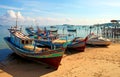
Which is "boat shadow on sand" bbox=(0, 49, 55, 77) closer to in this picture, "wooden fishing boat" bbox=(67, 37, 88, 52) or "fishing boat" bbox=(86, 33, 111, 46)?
"wooden fishing boat" bbox=(67, 37, 88, 52)

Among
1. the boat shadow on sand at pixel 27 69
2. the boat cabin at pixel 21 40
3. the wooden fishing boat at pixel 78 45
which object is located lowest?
the boat shadow on sand at pixel 27 69

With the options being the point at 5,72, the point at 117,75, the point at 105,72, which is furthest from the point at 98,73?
the point at 5,72

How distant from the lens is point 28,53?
54.5 feet

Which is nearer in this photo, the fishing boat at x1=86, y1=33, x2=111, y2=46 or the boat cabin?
the boat cabin

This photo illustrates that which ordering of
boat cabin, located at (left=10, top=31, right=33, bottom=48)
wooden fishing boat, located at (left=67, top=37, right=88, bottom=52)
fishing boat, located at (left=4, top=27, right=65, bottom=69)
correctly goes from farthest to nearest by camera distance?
1. wooden fishing boat, located at (left=67, top=37, right=88, bottom=52)
2. boat cabin, located at (left=10, top=31, right=33, bottom=48)
3. fishing boat, located at (left=4, top=27, right=65, bottom=69)

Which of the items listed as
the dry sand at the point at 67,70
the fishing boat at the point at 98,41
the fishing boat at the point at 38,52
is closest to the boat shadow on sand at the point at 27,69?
the dry sand at the point at 67,70

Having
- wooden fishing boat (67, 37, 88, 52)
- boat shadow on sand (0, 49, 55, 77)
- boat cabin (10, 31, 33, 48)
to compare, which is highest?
boat cabin (10, 31, 33, 48)

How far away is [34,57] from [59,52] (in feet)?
9.66

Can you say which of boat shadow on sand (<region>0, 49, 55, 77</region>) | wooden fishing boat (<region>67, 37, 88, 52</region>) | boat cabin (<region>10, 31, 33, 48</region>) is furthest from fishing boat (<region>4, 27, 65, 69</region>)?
wooden fishing boat (<region>67, 37, 88, 52</region>)

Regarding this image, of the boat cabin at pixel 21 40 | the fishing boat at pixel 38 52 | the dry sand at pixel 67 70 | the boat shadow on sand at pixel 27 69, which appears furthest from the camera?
the boat cabin at pixel 21 40

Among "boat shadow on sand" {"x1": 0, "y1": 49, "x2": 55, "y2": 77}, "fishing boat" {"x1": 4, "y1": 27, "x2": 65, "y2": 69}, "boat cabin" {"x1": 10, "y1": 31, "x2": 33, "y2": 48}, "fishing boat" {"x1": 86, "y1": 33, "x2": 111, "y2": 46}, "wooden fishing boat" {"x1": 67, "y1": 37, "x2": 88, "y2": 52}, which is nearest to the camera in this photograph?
"boat shadow on sand" {"x1": 0, "y1": 49, "x2": 55, "y2": 77}

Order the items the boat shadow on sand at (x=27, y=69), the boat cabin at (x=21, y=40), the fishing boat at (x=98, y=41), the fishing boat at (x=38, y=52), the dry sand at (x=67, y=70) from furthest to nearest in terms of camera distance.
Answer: the fishing boat at (x=98, y=41) → the boat cabin at (x=21, y=40) → the fishing boat at (x=38, y=52) → the boat shadow on sand at (x=27, y=69) → the dry sand at (x=67, y=70)

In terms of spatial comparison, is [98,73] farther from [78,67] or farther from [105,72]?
[78,67]

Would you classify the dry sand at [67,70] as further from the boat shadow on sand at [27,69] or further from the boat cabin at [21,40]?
the boat cabin at [21,40]
